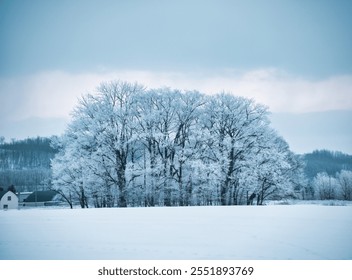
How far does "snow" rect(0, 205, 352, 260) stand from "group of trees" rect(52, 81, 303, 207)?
12.3 meters

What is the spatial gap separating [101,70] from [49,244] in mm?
21994

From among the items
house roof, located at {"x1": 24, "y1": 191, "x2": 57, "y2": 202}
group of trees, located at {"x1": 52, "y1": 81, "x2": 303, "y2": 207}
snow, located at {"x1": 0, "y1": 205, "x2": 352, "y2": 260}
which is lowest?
house roof, located at {"x1": 24, "y1": 191, "x2": 57, "y2": 202}

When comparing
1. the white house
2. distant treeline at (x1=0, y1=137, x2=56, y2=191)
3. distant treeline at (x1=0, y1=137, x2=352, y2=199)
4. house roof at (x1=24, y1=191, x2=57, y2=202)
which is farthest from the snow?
distant treeline at (x1=0, y1=137, x2=352, y2=199)

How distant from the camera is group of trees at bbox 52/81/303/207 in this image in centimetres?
2653

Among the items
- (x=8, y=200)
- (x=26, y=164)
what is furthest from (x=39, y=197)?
(x=26, y=164)

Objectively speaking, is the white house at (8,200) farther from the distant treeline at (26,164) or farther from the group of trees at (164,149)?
the distant treeline at (26,164)

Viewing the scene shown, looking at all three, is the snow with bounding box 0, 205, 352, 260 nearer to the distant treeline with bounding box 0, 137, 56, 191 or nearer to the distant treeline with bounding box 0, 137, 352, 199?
the distant treeline with bounding box 0, 137, 56, 191

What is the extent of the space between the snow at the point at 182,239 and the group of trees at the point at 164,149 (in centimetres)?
1232

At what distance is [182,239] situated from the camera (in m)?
10.2

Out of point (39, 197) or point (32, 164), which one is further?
point (32, 164)

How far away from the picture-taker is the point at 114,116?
26.7 metres

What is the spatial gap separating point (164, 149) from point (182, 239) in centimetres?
1769

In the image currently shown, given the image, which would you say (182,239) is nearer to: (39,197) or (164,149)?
(164,149)
